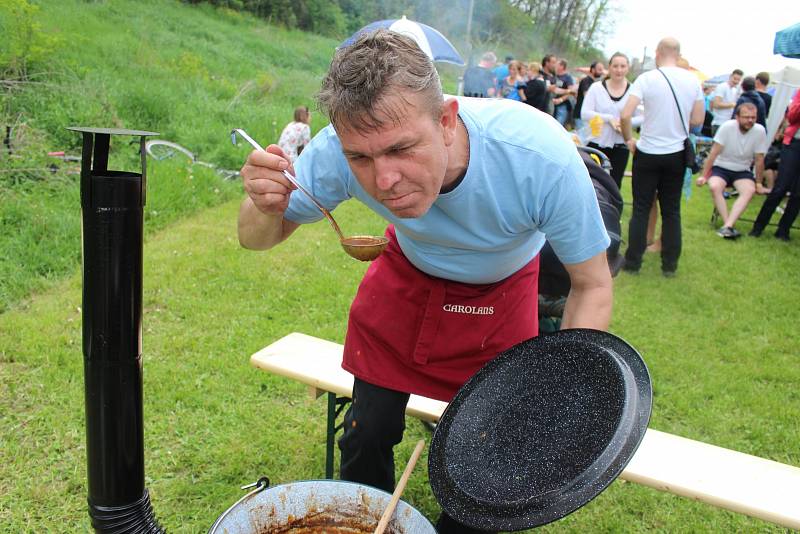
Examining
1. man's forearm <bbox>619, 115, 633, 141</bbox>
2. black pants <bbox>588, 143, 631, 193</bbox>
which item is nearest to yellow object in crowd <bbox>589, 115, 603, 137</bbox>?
black pants <bbox>588, 143, 631, 193</bbox>

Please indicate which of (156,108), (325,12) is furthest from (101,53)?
(325,12)

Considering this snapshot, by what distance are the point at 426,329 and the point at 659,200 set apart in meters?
4.54

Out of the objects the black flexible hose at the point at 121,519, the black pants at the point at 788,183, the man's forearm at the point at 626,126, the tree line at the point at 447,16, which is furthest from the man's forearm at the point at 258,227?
the tree line at the point at 447,16

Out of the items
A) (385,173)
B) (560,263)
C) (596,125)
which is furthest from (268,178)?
(596,125)

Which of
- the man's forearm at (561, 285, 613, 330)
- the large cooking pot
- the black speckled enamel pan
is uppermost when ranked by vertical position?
the man's forearm at (561, 285, 613, 330)

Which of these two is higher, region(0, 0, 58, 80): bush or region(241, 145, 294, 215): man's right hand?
region(241, 145, 294, 215): man's right hand

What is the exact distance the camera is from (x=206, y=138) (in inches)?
335

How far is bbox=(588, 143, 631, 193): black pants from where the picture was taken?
6898 mm

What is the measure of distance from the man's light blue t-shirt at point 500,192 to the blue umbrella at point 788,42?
690cm

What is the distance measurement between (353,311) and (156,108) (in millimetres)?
7685

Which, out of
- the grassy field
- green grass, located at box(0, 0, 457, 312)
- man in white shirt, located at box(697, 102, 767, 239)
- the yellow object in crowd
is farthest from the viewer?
man in white shirt, located at box(697, 102, 767, 239)

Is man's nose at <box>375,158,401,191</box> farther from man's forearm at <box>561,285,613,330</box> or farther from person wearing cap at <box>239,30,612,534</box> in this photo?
man's forearm at <box>561,285,613,330</box>

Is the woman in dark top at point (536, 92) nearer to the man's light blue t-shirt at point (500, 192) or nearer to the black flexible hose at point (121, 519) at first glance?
the man's light blue t-shirt at point (500, 192)

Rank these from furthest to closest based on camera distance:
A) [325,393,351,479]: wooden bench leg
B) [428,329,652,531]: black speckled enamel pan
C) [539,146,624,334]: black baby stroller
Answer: [539,146,624,334]: black baby stroller → [325,393,351,479]: wooden bench leg → [428,329,652,531]: black speckled enamel pan
